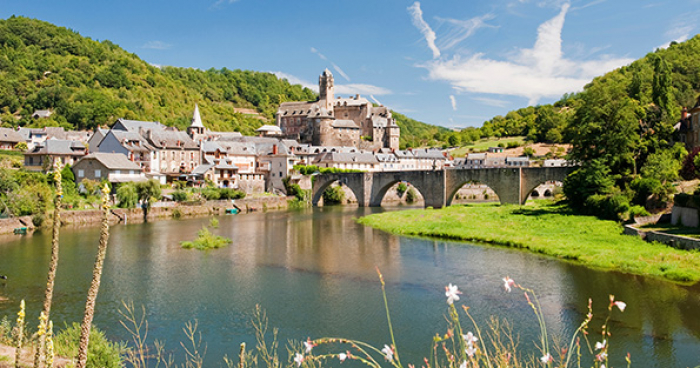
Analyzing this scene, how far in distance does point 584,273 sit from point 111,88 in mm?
99288

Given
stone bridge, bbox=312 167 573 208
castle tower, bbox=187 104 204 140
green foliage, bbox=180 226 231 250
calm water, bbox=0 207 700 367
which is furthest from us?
castle tower, bbox=187 104 204 140

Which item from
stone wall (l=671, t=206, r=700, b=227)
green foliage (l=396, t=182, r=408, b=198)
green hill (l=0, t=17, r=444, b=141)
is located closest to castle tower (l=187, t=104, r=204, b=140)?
green hill (l=0, t=17, r=444, b=141)

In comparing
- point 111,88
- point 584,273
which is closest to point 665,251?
point 584,273

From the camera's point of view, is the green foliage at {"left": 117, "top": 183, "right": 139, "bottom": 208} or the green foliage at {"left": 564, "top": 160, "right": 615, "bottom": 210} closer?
the green foliage at {"left": 564, "top": 160, "right": 615, "bottom": 210}

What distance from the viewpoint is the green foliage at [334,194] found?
63.8 m

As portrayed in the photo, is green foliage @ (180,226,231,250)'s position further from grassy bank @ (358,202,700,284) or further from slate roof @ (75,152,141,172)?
slate roof @ (75,152,141,172)

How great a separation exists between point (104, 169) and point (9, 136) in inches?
892

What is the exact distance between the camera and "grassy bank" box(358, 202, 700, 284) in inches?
786

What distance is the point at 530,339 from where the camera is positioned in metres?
13.3

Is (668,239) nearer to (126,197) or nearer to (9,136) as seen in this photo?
(126,197)

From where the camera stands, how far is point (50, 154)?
49.8 metres

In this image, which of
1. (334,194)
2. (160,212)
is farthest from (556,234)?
(334,194)

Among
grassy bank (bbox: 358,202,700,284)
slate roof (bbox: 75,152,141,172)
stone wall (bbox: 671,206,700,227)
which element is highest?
slate roof (bbox: 75,152,141,172)

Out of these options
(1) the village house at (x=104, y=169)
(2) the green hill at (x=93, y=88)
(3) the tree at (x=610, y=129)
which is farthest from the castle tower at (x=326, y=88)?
(3) the tree at (x=610, y=129)
